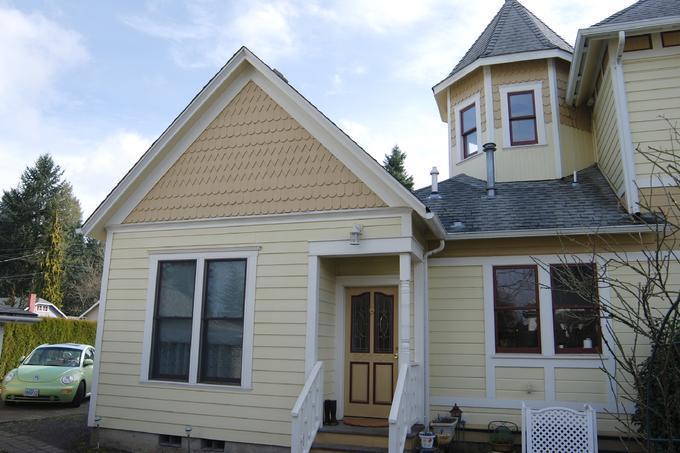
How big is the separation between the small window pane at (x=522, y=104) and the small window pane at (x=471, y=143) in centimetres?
103

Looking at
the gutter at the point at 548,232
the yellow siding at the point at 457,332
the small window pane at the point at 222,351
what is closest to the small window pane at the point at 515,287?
the yellow siding at the point at 457,332

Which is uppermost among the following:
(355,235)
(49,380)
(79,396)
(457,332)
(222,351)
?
(355,235)

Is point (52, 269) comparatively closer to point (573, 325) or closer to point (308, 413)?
point (308, 413)

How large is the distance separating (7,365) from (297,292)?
Result: 1419 cm

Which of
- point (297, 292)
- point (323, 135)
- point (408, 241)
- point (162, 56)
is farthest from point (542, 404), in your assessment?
point (162, 56)

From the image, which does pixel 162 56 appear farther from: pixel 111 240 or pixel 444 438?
pixel 444 438

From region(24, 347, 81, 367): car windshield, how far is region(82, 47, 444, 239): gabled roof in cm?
551

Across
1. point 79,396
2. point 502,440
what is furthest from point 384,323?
point 79,396

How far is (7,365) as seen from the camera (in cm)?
1747

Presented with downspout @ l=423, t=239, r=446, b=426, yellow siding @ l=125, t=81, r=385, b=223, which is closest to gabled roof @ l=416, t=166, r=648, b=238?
downspout @ l=423, t=239, r=446, b=426

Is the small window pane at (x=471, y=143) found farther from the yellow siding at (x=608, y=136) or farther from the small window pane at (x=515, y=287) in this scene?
the small window pane at (x=515, y=287)

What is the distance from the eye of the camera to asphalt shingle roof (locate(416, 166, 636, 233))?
8.92 meters

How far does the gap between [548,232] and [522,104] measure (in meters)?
4.58

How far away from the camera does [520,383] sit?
28.3 feet
